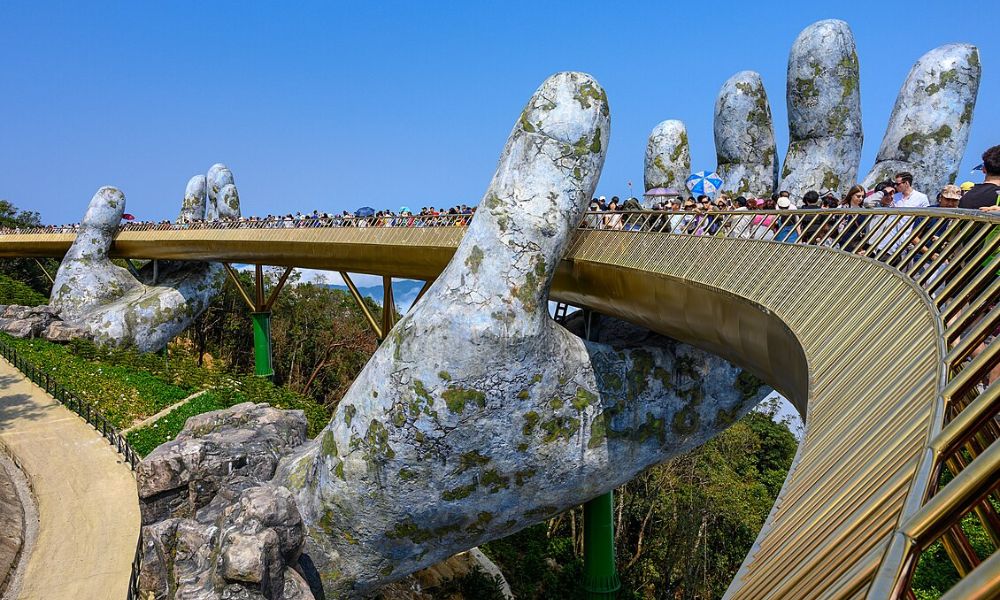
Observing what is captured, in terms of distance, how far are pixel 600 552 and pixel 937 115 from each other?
9892 millimetres

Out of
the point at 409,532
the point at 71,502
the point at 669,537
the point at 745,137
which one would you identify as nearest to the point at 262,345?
the point at 71,502

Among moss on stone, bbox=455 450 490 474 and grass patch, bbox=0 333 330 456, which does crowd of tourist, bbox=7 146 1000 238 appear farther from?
grass patch, bbox=0 333 330 456

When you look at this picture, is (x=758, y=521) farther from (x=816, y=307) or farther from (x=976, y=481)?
(x=976, y=481)

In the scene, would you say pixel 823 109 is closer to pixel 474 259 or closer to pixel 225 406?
pixel 474 259

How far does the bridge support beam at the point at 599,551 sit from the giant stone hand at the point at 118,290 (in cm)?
1876

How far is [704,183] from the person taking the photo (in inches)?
476

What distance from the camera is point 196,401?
20.8 m

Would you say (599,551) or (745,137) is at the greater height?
(745,137)

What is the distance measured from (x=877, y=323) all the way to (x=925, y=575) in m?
14.3

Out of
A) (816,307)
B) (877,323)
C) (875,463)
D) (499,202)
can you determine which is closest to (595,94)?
(499,202)

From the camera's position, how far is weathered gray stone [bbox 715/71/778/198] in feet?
43.2

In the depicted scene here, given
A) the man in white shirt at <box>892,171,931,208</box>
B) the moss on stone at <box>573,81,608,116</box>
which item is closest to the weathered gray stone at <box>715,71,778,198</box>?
the moss on stone at <box>573,81,608,116</box>

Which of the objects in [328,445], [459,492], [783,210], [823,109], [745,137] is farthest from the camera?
[745,137]

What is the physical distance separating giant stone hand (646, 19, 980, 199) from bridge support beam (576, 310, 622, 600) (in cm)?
655
